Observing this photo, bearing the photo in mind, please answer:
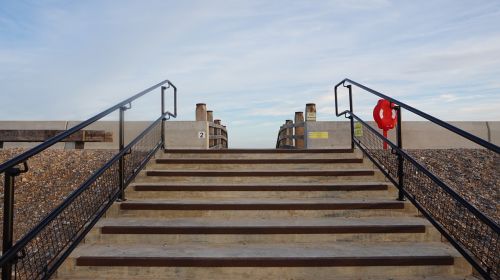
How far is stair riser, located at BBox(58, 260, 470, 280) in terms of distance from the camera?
11.2ft

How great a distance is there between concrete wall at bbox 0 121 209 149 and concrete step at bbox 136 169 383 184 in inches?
127

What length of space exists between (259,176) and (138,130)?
457 centimetres

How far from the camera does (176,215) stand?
4.55 m

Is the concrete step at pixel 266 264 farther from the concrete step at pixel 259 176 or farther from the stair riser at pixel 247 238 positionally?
the concrete step at pixel 259 176

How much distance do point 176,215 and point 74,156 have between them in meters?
3.78

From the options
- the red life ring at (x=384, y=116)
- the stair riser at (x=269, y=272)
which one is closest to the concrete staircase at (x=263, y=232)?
the stair riser at (x=269, y=272)

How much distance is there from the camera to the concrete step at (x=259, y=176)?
5.55 m

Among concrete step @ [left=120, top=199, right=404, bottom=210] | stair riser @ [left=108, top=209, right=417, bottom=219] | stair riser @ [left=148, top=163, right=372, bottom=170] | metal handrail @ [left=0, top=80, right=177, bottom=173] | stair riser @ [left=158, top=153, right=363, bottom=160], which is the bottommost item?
stair riser @ [left=108, top=209, right=417, bottom=219]

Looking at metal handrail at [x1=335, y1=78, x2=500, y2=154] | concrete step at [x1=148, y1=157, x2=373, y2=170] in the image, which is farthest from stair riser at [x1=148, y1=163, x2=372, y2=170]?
metal handrail at [x1=335, y1=78, x2=500, y2=154]

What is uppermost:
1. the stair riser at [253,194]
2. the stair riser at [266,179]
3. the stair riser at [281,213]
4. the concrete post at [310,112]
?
the concrete post at [310,112]

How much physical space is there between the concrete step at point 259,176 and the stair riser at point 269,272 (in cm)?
212

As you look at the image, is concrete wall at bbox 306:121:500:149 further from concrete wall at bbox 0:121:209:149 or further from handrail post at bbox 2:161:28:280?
handrail post at bbox 2:161:28:280

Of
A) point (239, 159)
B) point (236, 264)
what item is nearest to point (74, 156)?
point (239, 159)

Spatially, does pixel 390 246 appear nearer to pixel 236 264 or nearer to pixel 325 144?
pixel 236 264
